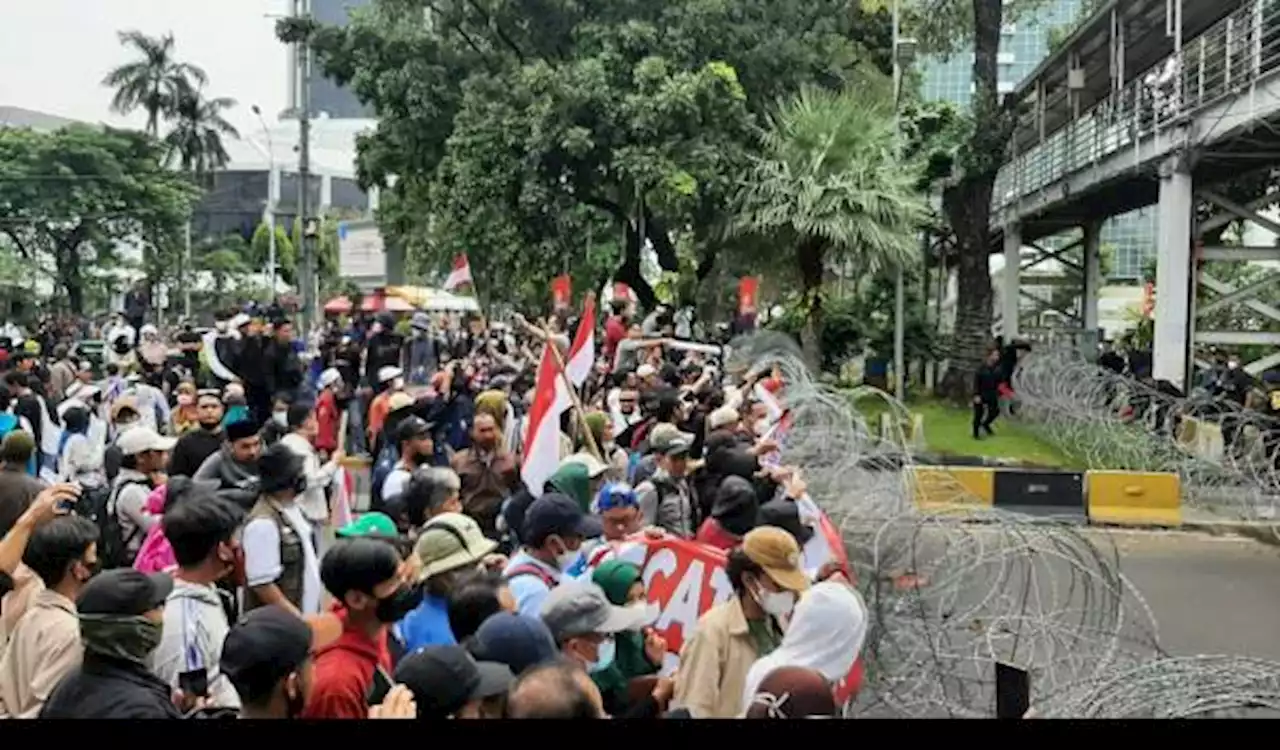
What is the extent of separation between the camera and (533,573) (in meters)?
4.43

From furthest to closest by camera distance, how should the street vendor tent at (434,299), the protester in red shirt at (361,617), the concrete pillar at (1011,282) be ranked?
1. the street vendor tent at (434,299)
2. the concrete pillar at (1011,282)
3. the protester in red shirt at (361,617)

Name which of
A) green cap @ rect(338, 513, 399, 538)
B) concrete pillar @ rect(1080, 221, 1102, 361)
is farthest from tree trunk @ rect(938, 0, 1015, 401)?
green cap @ rect(338, 513, 399, 538)

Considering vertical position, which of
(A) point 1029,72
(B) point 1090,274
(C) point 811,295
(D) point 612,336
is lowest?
(D) point 612,336

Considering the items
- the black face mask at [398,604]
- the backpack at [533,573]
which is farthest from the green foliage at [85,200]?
the black face mask at [398,604]

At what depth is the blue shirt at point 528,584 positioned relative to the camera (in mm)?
4180

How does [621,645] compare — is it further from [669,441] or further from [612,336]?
[612,336]

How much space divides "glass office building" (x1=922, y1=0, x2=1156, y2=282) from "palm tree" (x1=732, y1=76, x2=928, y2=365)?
4.14 meters

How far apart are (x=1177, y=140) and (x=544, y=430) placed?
13.3 m

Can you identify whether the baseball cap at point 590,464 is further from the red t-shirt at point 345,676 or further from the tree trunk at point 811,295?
the tree trunk at point 811,295

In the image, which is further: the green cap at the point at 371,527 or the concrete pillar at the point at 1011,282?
the concrete pillar at the point at 1011,282

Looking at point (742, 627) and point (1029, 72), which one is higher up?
point (1029, 72)

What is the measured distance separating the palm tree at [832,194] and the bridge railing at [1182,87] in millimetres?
3183

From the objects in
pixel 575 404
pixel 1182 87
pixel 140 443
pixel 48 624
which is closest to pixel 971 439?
pixel 1182 87

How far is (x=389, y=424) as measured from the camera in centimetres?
759
